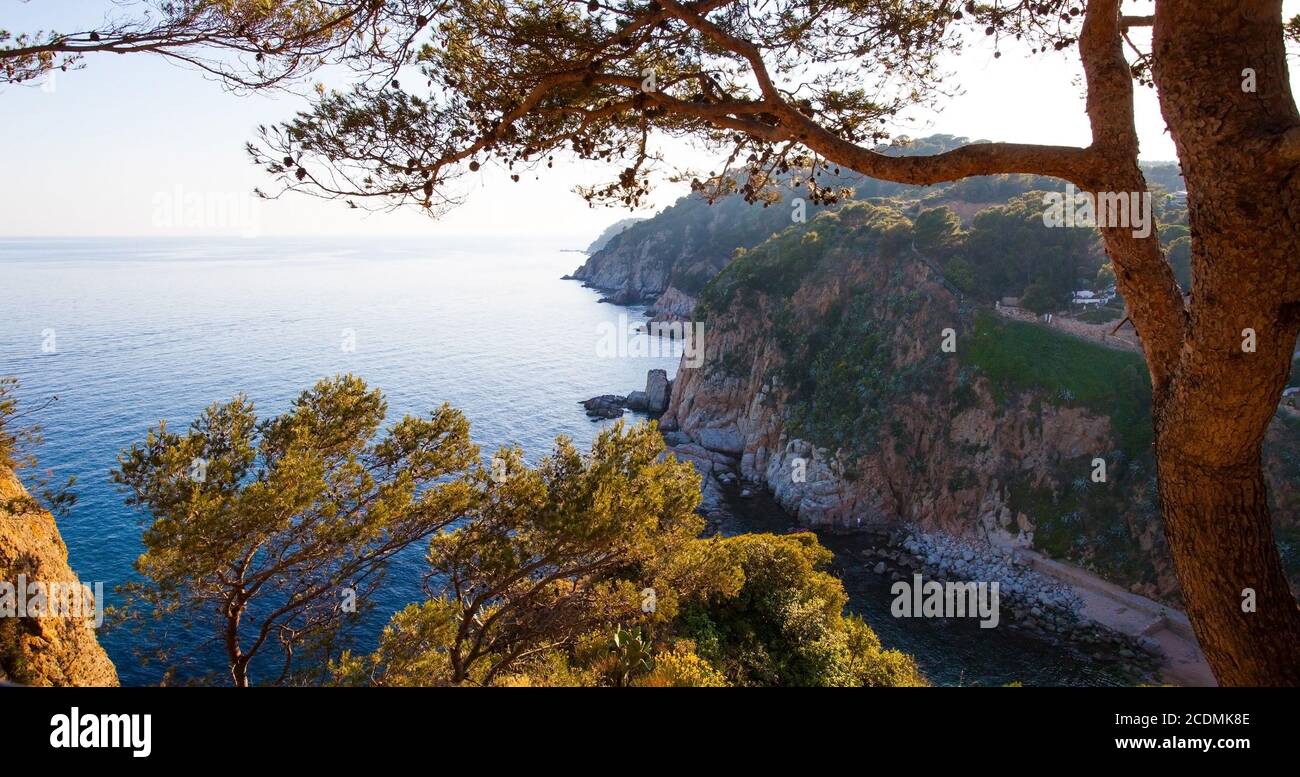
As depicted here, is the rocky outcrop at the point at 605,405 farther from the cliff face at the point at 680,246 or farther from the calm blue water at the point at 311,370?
the cliff face at the point at 680,246

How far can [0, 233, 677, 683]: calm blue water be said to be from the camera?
2348 cm

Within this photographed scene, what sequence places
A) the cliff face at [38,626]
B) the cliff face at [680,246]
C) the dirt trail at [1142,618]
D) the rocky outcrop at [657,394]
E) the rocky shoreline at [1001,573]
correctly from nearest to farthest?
the cliff face at [38,626] → the dirt trail at [1142,618] → the rocky shoreline at [1001,573] → the rocky outcrop at [657,394] → the cliff face at [680,246]

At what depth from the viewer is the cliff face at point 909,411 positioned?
2691cm

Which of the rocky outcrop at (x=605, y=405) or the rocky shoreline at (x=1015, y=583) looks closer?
the rocky shoreline at (x=1015, y=583)

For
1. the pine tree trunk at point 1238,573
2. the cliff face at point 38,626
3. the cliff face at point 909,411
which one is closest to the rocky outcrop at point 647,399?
the cliff face at point 909,411

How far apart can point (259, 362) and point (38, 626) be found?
138 feet

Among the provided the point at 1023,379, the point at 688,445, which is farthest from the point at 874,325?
the point at 688,445

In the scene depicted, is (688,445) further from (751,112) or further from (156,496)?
(751,112)

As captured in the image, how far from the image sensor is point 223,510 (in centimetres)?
740

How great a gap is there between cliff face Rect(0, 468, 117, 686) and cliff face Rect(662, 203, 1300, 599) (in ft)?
88.9

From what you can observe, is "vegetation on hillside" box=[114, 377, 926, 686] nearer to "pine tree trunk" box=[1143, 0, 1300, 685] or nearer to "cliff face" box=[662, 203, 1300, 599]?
"pine tree trunk" box=[1143, 0, 1300, 685]

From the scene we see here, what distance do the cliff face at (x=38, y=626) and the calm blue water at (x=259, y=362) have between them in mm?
9865

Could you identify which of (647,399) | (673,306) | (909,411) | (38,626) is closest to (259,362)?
(647,399)

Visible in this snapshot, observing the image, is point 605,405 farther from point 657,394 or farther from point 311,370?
point 311,370
